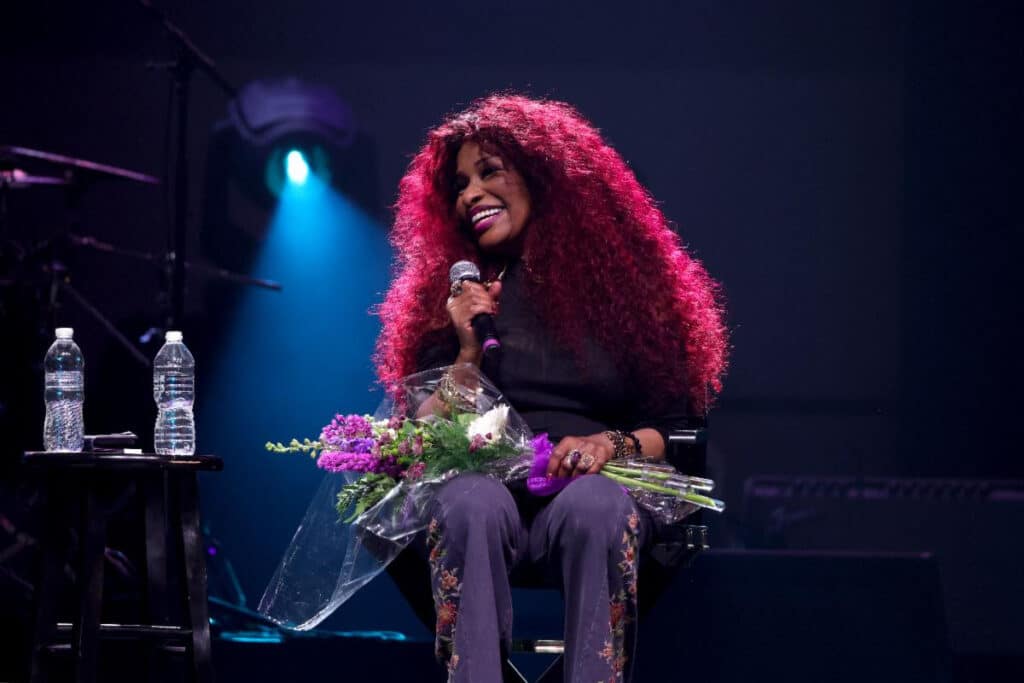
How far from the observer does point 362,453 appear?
7.78 feet

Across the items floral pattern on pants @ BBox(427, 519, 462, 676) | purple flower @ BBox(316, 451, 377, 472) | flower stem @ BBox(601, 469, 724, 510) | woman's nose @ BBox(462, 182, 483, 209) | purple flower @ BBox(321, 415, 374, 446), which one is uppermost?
woman's nose @ BBox(462, 182, 483, 209)

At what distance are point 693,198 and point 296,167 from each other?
147cm

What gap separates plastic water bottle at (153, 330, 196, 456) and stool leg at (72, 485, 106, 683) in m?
0.23

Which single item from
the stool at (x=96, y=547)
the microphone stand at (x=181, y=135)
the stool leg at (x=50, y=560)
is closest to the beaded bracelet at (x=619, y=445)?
the stool at (x=96, y=547)

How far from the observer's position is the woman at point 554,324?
217cm

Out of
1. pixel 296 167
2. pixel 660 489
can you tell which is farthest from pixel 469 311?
pixel 296 167

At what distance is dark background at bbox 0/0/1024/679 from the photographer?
410 centimetres

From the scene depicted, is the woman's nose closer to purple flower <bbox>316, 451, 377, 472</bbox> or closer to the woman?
the woman

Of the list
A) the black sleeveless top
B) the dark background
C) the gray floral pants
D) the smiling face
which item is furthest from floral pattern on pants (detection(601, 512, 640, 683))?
the dark background

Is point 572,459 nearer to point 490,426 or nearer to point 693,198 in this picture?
point 490,426

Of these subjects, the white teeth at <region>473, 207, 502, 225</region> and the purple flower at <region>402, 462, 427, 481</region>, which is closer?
the purple flower at <region>402, 462, 427, 481</region>

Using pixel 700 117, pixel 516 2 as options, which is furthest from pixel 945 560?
pixel 516 2

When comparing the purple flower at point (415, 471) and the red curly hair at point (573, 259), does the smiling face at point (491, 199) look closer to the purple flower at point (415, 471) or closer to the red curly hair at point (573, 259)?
the red curly hair at point (573, 259)

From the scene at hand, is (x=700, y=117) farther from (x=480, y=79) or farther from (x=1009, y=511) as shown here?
(x=1009, y=511)
